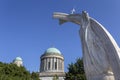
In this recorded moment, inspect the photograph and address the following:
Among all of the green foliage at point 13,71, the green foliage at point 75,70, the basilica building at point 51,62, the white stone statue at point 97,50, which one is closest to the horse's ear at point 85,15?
the white stone statue at point 97,50

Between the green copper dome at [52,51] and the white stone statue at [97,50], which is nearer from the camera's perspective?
the white stone statue at [97,50]

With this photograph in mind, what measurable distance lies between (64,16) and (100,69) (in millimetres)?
4201

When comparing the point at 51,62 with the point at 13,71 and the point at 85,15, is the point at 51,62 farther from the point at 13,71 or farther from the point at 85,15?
the point at 85,15

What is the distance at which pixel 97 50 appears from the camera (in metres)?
13.0

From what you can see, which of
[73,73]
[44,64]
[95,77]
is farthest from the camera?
[44,64]

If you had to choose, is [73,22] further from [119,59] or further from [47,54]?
[47,54]

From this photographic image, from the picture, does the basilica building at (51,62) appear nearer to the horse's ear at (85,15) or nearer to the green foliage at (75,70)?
the green foliage at (75,70)

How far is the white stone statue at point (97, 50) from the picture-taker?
12.0 m

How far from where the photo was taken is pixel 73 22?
15.0m

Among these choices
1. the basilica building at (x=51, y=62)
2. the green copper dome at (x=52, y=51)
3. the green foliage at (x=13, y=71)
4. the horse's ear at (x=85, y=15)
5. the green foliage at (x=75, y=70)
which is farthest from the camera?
the green copper dome at (x=52, y=51)

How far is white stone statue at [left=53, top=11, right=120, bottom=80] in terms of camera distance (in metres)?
12.0

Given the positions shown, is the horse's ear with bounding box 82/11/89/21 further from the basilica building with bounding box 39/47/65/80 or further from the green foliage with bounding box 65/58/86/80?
the basilica building with bounding box 39/47/65/80

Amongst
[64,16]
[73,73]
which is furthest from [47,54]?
[64,16]

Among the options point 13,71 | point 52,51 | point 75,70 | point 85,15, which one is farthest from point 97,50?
point 52,51
